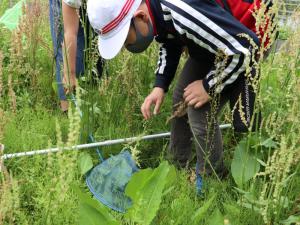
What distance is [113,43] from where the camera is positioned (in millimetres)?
1522

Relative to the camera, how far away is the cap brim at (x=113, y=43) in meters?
1.49

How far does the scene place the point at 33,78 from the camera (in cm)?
232

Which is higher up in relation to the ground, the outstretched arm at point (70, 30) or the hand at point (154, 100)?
the outstretched arm at point (70, 30)

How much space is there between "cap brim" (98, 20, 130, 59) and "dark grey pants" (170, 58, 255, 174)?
36 cm

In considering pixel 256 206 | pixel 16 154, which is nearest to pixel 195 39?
pixel 256 206

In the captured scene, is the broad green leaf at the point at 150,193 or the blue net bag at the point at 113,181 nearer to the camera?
the broad green leaf at the point at 150,193

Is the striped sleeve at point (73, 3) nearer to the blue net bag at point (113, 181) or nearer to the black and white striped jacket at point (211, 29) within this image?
the black and white striped jacket at point (211, 29)

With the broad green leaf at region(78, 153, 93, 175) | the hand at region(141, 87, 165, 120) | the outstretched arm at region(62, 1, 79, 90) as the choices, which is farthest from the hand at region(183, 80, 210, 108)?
the outstretched arm at region(62, 1, 79, 90)

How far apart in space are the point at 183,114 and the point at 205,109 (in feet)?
0.72

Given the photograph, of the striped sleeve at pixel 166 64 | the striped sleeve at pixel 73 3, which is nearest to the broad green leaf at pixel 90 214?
the striped sleeve at pixel 166 64

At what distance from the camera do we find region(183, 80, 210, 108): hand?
1.61 m

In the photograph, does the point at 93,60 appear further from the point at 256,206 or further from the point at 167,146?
the point at 256,206

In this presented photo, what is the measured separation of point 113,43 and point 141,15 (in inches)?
5.3

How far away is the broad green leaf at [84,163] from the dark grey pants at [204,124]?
40 cm
